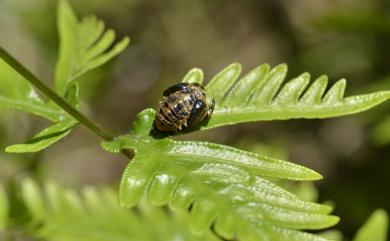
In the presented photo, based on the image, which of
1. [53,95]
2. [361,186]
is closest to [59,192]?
[53,95]

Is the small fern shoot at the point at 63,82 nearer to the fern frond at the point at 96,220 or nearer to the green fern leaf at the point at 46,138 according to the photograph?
the green fern leaf at the point at 46,138

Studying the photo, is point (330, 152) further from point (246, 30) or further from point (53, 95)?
point (53, 95)

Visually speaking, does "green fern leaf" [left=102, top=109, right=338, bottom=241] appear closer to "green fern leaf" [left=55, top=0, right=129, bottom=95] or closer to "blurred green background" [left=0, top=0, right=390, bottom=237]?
"green fern leaf" [left=55, top=0, right=129, bottom=95]

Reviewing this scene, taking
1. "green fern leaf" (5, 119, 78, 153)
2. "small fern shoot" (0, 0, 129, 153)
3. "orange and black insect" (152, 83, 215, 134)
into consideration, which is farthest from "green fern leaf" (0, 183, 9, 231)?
"orange and black insect" (152, 83, 215, 134)

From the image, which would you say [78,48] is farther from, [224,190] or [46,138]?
[224,190]

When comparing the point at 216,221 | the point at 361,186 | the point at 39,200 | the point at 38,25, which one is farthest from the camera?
the point at 38,25

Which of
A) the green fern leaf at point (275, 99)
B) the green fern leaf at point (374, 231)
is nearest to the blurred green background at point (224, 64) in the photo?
the green fern leaf at point (374, 231)
